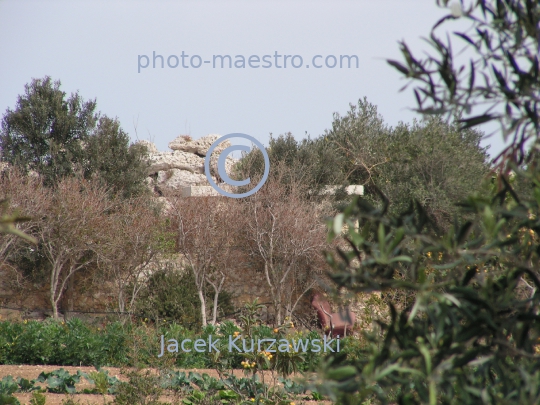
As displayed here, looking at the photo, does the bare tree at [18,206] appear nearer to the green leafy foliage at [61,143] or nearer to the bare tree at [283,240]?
the green leafy foliage at [61,143]

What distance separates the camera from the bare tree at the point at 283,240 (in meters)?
11.0

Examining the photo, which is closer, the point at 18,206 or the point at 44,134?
the point at 18,206

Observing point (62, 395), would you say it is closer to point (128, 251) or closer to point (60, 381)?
point (60, 381)

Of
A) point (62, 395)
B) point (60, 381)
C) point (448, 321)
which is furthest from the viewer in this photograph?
point (60, 381)

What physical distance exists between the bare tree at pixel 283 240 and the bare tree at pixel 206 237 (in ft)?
1.48

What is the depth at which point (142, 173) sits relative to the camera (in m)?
13.9

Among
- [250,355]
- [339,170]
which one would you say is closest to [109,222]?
[339,170]

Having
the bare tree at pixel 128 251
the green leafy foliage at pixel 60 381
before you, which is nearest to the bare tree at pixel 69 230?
the bare tree at pixel 128 251

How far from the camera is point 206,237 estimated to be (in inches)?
446

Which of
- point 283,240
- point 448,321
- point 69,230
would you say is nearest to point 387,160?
point 283,240

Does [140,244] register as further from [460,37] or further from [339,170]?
[460,37]

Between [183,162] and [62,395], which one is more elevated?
[183,162]

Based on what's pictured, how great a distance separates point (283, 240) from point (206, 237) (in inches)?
60.9

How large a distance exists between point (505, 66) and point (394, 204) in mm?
11859
